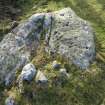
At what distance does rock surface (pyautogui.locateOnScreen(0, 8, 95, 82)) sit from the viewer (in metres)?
11.8

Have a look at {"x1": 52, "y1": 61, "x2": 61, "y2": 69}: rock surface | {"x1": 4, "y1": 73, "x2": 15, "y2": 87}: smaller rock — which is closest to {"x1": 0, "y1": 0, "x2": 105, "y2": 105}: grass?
{"x1": 52, "y1": 61, "x2": 61, "y2": 69}: rock surface

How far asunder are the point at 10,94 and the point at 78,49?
9.96 ft

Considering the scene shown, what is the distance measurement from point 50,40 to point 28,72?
1.76 meters

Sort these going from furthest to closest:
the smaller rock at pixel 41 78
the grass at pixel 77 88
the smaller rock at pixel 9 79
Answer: the smaller rock at pixel 9 79
the smaller rock at pixel 41 78
the grass at pixel 77 88

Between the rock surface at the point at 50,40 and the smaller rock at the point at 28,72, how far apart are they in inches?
16.1

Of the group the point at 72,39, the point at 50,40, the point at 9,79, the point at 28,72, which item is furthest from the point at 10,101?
the point at 72,39

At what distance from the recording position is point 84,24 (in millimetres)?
12820

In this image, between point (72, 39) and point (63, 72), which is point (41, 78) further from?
point (72, 39)

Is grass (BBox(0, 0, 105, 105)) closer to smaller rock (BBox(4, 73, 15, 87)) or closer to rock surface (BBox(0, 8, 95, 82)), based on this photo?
rock surface (BBox(0, 8, 95, 82))

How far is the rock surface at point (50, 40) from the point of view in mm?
11789

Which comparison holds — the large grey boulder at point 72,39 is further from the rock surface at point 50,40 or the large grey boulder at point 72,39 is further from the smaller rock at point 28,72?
the smaller rock at point 28,72

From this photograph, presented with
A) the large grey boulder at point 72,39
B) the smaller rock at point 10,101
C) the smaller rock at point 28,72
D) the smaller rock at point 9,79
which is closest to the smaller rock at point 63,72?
the large grey boulder at point 72,39

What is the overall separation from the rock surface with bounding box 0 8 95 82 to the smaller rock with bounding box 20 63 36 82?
16.1 inches

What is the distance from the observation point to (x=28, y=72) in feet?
36.9
